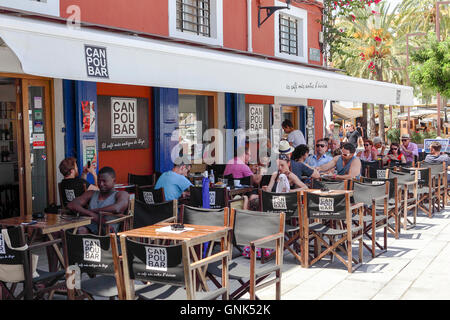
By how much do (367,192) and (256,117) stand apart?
5887 millimetres

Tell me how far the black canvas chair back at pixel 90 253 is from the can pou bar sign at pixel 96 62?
144 cm

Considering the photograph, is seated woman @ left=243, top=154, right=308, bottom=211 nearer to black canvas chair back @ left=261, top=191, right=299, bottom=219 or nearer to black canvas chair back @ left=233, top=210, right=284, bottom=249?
black canvas chair back @ left=261, top=191, right=299, bottom=219

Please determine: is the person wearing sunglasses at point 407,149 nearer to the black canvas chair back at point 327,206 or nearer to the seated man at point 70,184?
the black canvas chair back at point 327,206

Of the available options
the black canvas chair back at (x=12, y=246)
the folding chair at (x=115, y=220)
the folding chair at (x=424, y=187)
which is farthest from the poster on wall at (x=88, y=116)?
the folding chair at (x=424, y=187)

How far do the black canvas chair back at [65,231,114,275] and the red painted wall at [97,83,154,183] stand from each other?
4.87m

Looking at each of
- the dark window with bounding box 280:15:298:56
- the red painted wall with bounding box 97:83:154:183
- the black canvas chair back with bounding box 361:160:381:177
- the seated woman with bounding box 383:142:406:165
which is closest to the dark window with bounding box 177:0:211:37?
the red painted wall with bounding box 97:83:154:183

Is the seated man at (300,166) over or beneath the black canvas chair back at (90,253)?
over

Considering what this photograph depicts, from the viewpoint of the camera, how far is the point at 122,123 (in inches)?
375

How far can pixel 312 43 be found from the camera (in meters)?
15.5

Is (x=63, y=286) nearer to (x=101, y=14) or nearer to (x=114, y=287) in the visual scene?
(x=114, y=287)

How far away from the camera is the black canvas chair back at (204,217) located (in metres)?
5.32

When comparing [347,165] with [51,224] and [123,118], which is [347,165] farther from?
[51,224]
